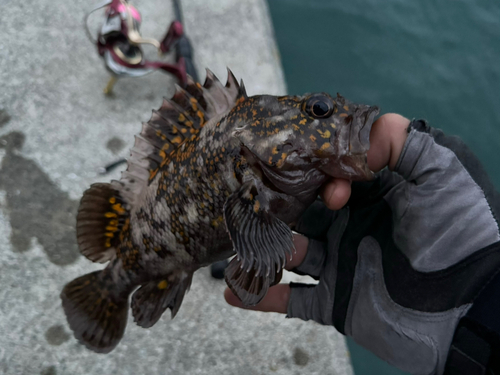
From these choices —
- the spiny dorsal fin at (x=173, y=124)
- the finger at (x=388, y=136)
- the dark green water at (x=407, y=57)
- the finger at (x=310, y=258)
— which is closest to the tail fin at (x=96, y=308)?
the spiny dorsal fin at (x=173, y=124)

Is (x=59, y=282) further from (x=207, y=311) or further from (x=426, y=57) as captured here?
(x=426, y=57)

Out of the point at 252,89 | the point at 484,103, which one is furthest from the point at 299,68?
the point at 484,103

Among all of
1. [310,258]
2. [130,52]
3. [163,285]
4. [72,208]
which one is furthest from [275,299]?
[130,52]

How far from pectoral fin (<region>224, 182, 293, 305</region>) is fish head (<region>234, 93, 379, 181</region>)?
17 cm

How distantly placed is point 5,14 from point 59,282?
2.71 metres

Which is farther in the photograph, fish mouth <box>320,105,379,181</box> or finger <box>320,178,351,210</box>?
finger <box>320,178,351,210</box>

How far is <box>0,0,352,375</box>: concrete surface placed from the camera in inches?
106

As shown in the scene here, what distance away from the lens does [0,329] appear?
2.62 meters

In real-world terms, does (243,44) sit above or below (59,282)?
above

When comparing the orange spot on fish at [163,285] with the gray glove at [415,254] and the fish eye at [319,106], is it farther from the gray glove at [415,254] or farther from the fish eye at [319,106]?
the fish eye at [319,106]

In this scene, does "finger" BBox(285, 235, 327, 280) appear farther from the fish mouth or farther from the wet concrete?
the wet concrete

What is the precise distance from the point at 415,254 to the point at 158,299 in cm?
126

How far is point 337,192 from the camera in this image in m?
1.71

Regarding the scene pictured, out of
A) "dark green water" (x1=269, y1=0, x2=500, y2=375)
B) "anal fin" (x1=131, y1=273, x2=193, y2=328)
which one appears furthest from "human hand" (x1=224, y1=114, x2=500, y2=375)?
"dark green water" (x1=269, y1=0, x2=500, y2=375)
